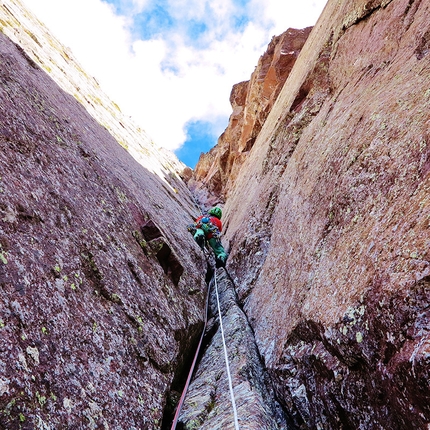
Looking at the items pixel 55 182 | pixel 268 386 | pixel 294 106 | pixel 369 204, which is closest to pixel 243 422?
pixel 268 386

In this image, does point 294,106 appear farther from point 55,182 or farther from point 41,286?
point 41,286

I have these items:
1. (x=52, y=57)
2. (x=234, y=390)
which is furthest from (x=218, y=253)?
(x=52, y=57)

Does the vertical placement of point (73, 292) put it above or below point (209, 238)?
below

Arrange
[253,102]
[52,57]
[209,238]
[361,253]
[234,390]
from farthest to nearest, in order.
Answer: [253,102], [209,238], [52,57], [234,390], [361,253]

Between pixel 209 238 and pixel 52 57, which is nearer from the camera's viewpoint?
pixel 52 57

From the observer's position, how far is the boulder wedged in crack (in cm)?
472

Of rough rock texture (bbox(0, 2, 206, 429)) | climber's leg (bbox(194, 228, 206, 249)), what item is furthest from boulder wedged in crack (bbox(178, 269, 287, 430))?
climber's leg (bbox(194, 228, 206, 249))

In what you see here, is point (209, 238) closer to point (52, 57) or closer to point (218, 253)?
point (218, 253)

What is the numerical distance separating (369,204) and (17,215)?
550cm

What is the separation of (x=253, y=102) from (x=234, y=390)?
34166mm

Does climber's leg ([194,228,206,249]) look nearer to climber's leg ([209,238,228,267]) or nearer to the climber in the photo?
the climber

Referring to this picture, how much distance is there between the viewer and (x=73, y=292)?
4480 mm

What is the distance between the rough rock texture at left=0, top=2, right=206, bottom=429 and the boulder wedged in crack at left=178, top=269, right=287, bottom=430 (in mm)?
494

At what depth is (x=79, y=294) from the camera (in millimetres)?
4578
